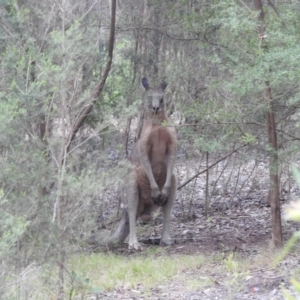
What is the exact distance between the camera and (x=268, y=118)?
729 cm

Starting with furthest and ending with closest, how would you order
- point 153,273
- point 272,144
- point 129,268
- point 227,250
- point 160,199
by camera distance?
point 160,199 < point 227,250 < point 272,144 < point 129,268 < point 153,273

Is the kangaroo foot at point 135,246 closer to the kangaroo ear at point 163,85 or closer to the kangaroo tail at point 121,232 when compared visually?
the kangaroo tail at point 121,232

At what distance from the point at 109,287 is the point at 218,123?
227 cm

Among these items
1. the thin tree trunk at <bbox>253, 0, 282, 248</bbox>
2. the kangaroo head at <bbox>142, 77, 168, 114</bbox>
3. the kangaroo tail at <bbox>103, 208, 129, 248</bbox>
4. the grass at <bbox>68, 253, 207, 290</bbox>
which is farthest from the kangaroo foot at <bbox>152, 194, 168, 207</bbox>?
the thin tree trunk at <bbox>253, 0, 282, 248</bbox>

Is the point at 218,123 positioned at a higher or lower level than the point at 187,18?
lower

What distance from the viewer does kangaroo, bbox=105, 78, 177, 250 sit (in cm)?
932

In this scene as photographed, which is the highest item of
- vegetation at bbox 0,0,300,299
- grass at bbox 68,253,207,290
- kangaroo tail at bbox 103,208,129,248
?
vegetation at bbox 0,0,300,299

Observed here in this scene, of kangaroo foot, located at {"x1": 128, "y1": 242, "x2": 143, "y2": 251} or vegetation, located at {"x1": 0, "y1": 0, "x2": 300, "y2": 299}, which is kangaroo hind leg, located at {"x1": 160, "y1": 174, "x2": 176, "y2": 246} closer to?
kangaroo foot, located at {"x1": 128, "y1": 242, "x2": 143, "y2": 251}

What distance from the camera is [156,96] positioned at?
923 cm

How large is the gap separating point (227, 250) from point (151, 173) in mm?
1817

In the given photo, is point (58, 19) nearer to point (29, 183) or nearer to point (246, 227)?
point (29, 183)

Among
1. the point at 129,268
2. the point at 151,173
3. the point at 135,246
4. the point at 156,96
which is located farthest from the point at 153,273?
the point at 156,96

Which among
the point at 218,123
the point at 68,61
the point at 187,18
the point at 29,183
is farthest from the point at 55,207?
the point at 187,18

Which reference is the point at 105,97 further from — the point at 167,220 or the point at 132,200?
the point at 167,220
